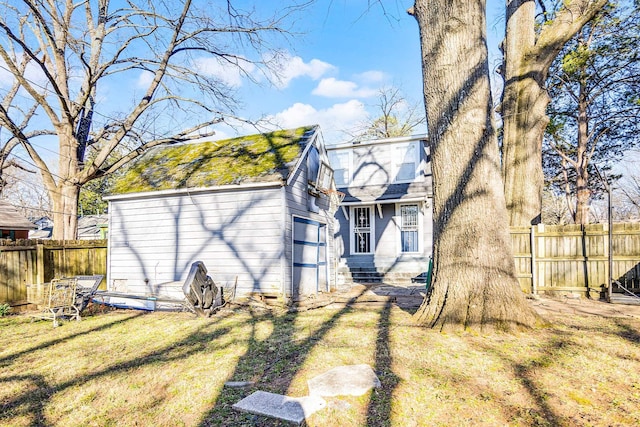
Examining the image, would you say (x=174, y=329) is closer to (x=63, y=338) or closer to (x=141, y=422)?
(x=63, y=338)

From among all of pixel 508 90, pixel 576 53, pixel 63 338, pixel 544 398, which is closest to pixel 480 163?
pixel 544 398

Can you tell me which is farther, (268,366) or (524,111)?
(524,111)

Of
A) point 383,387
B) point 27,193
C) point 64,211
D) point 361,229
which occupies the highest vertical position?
point 27,193

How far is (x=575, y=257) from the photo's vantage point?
27.6ft

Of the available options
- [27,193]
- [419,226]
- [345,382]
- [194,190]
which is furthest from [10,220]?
[27,193]

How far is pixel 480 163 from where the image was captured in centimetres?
492

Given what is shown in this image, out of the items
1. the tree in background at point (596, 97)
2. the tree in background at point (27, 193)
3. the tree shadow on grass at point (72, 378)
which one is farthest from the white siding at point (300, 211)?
the tree in background at point (27, 193)

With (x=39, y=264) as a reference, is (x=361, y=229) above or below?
above

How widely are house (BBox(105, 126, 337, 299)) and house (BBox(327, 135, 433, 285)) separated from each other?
11.1ft

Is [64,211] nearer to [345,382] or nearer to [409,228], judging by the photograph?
[345,382]

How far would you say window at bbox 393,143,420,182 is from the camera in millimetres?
14547

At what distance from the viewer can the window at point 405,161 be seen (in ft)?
47.7

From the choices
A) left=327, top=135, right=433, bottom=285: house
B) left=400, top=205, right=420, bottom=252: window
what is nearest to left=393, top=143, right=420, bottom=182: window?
left=327, top=135, right=433, bottom=285: house

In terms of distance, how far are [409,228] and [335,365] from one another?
10.6m
